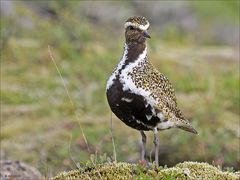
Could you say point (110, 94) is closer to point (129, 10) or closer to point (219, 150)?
point (219, 150)

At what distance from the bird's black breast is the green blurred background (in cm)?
63

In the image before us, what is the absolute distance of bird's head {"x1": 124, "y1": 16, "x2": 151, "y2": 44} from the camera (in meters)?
6.90

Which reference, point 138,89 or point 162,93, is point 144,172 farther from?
point 162,93

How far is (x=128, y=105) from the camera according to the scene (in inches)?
261

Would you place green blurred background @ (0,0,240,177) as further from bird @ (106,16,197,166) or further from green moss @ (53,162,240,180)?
bird @ (106,16,197,166)

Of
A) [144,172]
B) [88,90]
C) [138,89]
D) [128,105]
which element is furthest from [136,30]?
[88,90]

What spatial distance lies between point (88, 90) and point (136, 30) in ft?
40.3

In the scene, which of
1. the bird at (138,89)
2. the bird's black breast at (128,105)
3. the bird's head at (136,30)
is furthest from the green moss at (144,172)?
the bird's head at (136,30)

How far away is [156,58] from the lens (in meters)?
23.5

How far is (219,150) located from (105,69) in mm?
9297

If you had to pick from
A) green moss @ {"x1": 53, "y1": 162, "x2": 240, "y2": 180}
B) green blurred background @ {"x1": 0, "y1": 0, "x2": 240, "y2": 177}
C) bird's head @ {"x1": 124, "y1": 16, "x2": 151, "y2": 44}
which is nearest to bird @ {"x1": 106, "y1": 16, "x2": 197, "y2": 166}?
bird's head @ {"x1": 124, "y1": 16, "x2": 151, "y2": 44}

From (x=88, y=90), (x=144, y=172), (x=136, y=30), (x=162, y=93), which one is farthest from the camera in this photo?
(x=88, y=90)

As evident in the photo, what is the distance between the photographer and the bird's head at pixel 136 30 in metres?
6.90

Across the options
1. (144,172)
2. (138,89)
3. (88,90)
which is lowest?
(144,172)
